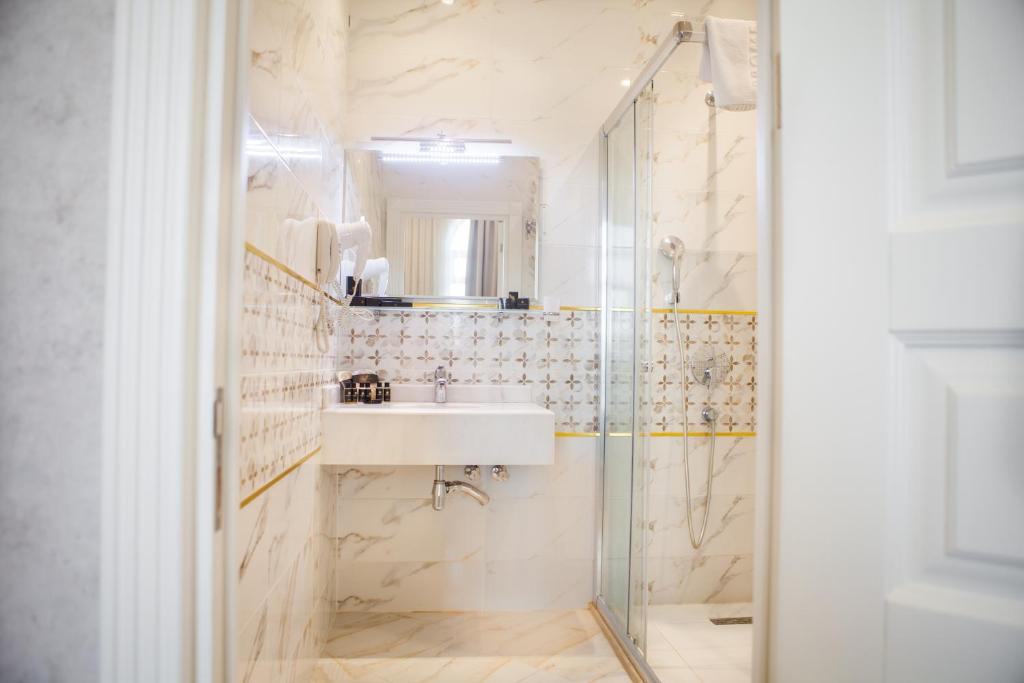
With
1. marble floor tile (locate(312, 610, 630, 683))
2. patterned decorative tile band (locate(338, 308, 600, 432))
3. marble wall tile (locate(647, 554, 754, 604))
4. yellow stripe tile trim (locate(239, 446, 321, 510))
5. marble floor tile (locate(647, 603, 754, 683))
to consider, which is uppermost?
patterned decorative tile band (locate(338, 308, 600, 432))

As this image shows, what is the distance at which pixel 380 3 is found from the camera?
7.64 ft

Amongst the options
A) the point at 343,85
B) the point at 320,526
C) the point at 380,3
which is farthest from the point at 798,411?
the point at 380,3

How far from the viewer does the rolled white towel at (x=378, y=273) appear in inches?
89.3

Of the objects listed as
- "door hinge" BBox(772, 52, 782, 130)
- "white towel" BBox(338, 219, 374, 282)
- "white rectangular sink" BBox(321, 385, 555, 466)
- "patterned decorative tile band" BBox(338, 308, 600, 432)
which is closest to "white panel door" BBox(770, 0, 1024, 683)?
"door hinge" BBox(772, 52, 782, 130)

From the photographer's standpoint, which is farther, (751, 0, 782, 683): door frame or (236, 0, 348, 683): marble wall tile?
(236, 0, 348, 683): marble wall tile

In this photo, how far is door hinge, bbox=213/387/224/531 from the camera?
25.4 inches

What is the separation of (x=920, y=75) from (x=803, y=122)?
0.41 ft

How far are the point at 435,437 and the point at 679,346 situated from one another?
1045 millimetres

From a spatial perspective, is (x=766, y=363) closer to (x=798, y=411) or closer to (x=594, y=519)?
(x=798, y=411)

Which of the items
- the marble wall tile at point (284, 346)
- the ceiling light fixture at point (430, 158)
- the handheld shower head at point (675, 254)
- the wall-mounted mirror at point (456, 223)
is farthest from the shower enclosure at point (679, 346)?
the marble wall tile at point (284, 346)

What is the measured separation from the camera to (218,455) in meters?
0.65

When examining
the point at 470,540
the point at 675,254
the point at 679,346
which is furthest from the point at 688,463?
the point at 470,540

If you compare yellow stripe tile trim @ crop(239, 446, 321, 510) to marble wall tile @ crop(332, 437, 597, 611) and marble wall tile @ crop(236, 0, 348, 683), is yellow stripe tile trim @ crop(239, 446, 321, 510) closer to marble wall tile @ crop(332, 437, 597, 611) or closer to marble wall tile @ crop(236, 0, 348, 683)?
marble wall tile @ crop(236, 0, 348, 683)

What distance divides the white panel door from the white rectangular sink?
1210 millimetres
